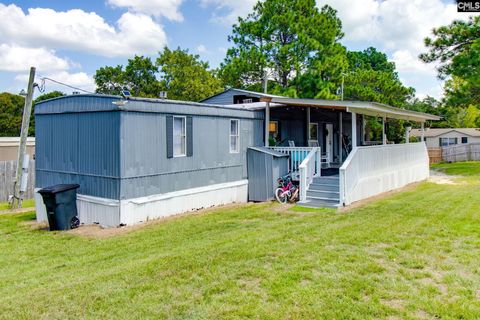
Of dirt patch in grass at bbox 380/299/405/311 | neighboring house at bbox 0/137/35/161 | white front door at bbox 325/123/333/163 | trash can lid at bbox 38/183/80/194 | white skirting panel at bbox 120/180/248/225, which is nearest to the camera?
dirt patch in grass at bbox 380/299/405/311

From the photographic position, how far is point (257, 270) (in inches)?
215

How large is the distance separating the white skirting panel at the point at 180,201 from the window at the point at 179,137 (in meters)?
1.03

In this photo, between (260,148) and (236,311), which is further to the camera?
(260,148)

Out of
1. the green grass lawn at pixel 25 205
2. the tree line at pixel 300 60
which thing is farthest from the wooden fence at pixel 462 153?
the green grass lawn at pixel 25 205

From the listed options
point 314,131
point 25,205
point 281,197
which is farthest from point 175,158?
point 314,131

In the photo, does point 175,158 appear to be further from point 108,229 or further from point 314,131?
point 314,131

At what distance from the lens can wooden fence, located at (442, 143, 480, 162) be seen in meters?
30.5

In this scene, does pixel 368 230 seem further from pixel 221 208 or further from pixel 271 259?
pixel 221 208

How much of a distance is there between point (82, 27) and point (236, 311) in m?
19.0

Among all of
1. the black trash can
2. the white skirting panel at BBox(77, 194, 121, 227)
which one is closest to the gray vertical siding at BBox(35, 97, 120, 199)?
the white skirting panel at BBox(77, 194, 121, 227)

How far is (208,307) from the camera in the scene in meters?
4.37

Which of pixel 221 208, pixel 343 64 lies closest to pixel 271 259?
pixel 221 208

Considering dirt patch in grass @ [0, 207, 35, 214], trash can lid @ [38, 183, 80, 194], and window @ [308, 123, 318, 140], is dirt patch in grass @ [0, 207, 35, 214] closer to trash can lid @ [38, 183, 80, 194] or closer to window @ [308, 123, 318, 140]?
trash can lid @ [38, 183, 80, 194]

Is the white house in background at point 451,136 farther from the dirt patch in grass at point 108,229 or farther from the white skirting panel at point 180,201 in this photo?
the dirt patch in grass at point 108,229
